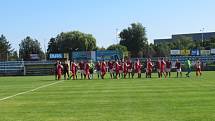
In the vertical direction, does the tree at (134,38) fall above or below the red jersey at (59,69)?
above

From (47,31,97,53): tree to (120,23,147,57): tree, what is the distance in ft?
52.0

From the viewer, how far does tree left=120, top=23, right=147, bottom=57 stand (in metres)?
131

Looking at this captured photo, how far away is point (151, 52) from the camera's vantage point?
14462 centimetres

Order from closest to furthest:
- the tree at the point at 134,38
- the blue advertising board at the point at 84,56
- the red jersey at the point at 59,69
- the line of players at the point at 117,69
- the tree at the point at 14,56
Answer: the red jersey at the point at 59,69, the line of players at the point at 117,69, the blue advertising board at the point at 84,56, the tree at the point at 134,38, the tree at the point at 14,56

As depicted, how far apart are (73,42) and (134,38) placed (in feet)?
76.8

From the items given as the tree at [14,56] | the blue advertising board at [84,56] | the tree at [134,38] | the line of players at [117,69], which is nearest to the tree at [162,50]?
the tree at [134,38]

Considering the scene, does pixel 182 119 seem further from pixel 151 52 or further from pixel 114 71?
pixel 151 52

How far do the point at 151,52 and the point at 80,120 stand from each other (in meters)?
131

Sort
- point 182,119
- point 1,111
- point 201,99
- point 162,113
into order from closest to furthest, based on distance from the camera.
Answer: point 182,119
point 162,113
point 1,111
point 201,99

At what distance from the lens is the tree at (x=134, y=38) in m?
131

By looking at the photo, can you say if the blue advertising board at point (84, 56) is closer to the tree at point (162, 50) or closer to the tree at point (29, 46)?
the tree at point (162, 50)

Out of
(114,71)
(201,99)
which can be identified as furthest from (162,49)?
(201,99)

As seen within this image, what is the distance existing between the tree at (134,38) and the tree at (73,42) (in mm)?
15864

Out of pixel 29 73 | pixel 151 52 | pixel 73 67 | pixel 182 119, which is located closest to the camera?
pixel 182 119
